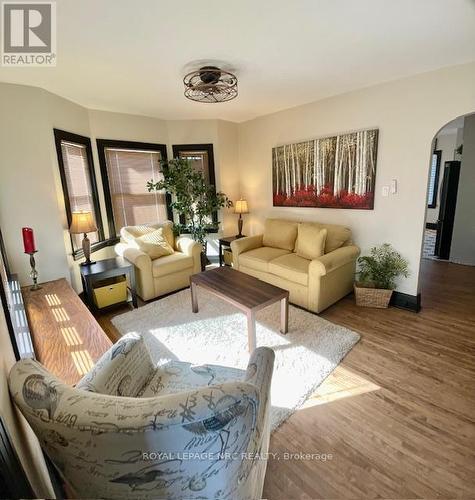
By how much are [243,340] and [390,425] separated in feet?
4.18

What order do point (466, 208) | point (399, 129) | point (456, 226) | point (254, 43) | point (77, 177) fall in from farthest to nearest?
point (456, 226), point (466, 208), point (77, 177), point (399, 129), point (254, 43)

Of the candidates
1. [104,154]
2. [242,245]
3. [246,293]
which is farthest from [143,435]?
[104,154]

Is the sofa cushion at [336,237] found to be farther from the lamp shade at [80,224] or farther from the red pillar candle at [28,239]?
the red pillar candle at [28,239]

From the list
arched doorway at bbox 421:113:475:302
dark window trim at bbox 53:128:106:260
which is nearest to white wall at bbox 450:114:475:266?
arched doorway at bbox 421:113:475:302

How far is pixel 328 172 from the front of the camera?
3.47 m

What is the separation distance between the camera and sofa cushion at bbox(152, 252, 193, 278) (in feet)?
11.0

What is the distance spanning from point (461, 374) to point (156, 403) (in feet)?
7.77

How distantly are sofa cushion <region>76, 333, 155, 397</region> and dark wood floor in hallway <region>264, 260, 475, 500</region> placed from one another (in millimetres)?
851

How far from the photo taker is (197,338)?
2.55m

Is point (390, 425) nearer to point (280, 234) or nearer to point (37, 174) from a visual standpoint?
point (280, 234)

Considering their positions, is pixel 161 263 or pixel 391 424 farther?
pixel 161 263

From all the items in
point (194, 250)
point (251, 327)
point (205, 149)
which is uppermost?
point (205, 149)

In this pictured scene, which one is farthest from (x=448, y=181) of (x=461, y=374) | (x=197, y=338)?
(x=197, y=338)

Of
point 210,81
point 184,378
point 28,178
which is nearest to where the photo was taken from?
point 184,378
